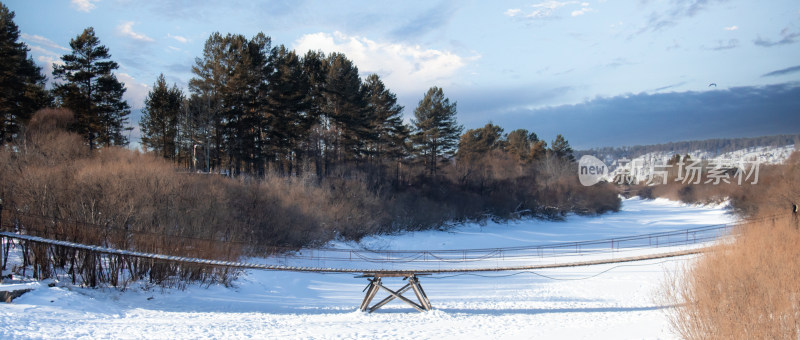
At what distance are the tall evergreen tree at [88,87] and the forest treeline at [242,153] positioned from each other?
0.09 meters

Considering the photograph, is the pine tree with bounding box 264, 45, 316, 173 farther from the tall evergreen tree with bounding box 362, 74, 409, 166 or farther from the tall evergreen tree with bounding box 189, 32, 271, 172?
the tall evergreen tree with bounding box 362, 74, 409, 166

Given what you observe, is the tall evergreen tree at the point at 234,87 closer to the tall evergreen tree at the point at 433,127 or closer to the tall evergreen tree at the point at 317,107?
the tall evergreen tree at the point at 317,107

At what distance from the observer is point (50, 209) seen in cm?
1844

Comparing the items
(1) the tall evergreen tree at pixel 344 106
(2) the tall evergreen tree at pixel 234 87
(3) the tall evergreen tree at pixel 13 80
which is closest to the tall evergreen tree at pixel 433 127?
(1) the tall evergreen tree at pixel 344 106

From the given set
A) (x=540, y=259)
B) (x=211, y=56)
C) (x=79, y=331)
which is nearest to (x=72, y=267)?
(x=79, y=331)

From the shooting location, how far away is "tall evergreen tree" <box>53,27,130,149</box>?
105 feet

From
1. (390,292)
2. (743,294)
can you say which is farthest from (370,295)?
(743,294)

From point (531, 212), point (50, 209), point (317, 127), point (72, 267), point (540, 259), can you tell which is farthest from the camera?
point (531, 212)

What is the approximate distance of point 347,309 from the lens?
17766 mm

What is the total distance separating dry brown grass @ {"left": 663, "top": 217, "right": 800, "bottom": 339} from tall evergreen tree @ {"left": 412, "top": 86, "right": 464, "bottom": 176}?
1489 inches

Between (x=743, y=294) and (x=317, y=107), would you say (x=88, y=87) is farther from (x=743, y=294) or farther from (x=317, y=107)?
(x=743, y=294)

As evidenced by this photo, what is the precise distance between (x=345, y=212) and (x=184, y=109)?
61.5ft

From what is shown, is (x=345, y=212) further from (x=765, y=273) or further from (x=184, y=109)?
(x=765, y=273)

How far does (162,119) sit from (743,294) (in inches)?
1865
